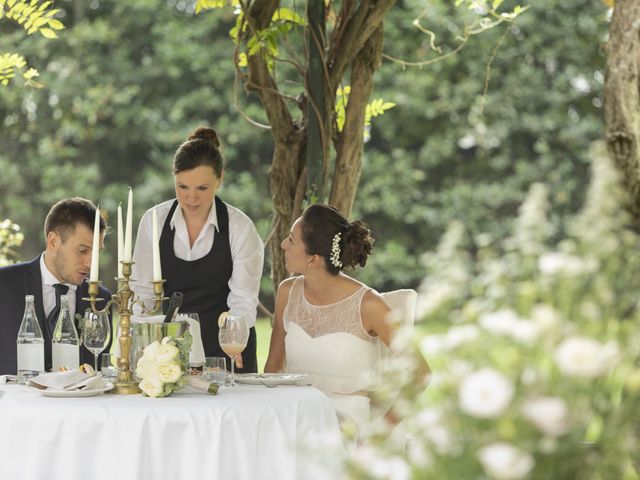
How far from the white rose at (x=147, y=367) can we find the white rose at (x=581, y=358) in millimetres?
1472

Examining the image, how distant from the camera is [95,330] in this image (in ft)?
9.87

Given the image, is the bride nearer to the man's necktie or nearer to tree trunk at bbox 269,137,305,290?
the man's necktie

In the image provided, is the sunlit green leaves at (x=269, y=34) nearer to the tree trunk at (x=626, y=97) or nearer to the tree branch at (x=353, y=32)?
the tree branch at (x=353, y=32)

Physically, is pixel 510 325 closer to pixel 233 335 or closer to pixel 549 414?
pixel 549 414

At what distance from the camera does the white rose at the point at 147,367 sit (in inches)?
109

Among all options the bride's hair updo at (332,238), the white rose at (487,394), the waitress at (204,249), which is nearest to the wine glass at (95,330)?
the waitress at (204,249)

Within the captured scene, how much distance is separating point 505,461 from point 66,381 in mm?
1720

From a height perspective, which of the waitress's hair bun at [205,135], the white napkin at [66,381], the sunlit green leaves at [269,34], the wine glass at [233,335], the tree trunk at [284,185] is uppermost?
the sunlit green leaves at [269,34]

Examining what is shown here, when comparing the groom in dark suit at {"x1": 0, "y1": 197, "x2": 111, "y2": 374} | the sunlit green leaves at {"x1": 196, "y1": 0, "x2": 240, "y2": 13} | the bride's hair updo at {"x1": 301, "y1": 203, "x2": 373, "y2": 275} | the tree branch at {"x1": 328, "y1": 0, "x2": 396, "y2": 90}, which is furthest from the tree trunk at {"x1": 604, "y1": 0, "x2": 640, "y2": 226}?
the groom in dark suit at {"x1": 0, "y1": 197, "x2": 111, "y2": 374}

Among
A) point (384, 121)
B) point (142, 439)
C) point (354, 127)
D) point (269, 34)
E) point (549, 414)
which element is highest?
point (384, 121)

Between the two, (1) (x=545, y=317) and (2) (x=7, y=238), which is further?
(2) (x=7, y=238)

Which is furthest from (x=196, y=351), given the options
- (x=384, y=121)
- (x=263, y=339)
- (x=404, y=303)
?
(x=384, y=121)

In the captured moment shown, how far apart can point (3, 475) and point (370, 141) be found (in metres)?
11.5

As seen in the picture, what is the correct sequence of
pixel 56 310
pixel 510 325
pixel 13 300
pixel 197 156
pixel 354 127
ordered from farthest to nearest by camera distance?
1. pixel 354 127
2. pixel 197 156
3. pixel 13 300
4. pixel 56 310
5. pixel 510 325
